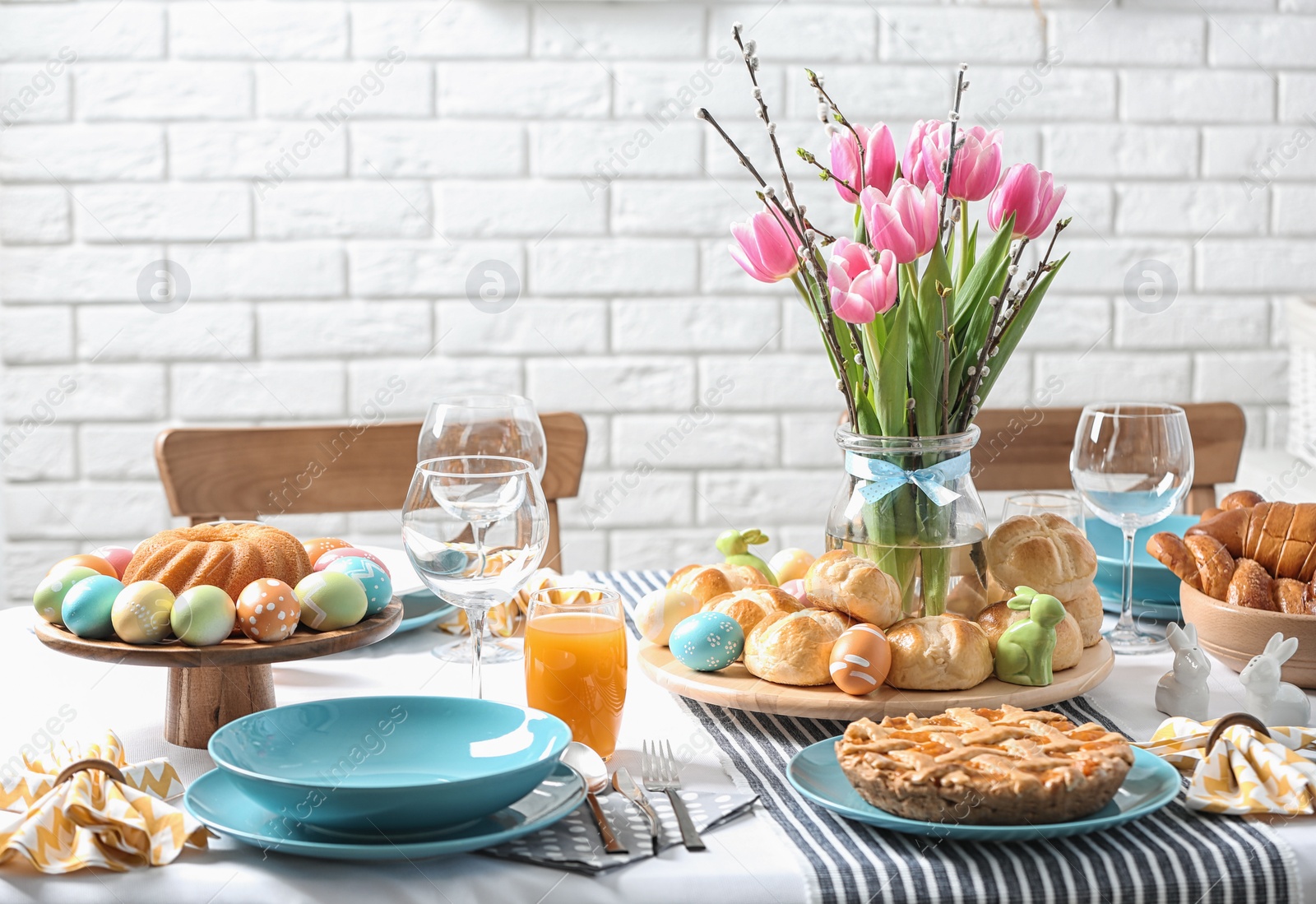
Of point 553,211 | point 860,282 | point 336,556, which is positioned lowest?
point 336,556

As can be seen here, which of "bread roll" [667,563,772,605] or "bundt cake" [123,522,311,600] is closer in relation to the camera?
"bundt cake" [123,522,311,600]

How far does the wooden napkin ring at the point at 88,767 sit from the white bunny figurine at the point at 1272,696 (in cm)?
69

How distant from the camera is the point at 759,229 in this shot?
34.6 inches

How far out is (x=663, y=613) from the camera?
0.93 metres

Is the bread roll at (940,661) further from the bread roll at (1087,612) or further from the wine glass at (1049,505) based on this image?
the wine glass at (1049,505)

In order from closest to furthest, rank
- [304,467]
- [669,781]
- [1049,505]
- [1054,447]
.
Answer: [669,781] < [1049,505] < [304,467] < [1054,447]

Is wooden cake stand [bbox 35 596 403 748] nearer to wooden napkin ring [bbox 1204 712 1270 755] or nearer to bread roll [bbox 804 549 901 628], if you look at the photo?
bread roll [bbox 804 549 901 628]

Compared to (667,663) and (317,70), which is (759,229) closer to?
(667,663)

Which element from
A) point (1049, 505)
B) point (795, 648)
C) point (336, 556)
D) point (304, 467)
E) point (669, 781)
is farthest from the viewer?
point (304, 467)

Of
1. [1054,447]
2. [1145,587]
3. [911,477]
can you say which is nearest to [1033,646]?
[911,477]

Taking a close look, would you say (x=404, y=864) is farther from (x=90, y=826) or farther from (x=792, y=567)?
(x=792, y=567)

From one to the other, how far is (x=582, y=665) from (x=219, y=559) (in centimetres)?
25

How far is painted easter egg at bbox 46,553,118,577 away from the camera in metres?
0.81

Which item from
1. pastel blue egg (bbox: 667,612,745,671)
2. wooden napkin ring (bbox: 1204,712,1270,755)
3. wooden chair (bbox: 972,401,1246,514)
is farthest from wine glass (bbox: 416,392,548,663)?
wooden chair (bbox: 972,401,1246,514)
